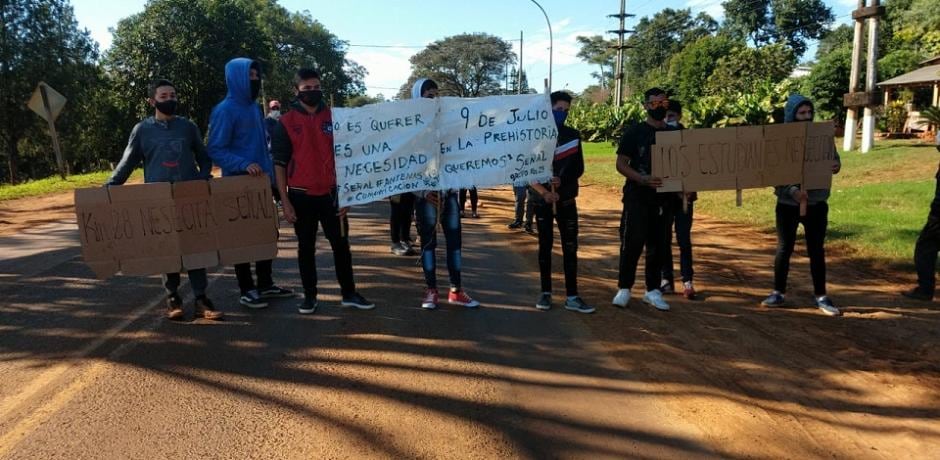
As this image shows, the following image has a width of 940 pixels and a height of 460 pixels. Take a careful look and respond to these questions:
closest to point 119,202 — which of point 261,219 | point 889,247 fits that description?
point 261,219

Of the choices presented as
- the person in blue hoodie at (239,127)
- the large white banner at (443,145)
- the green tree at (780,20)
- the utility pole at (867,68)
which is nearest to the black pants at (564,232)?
the large white banner at (443,145)

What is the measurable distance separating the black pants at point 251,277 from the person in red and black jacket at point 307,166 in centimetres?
67

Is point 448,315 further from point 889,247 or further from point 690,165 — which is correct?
point 889,247

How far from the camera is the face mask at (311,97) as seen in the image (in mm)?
4891

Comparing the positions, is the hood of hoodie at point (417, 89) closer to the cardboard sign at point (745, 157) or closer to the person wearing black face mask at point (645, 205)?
the person wearing black face mask at point (645, 205)

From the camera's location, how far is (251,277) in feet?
18.8

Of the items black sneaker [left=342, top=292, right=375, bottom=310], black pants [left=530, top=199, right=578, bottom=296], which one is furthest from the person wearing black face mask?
black sneaker [left=342, top=292, right=375, bottom=310]

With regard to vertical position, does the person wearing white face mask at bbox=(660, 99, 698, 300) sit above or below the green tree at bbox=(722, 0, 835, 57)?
below

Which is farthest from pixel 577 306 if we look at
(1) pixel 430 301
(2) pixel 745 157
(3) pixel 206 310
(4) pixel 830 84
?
(4) pixel 830 84

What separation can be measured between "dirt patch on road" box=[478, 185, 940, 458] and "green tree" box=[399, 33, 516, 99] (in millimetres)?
77229

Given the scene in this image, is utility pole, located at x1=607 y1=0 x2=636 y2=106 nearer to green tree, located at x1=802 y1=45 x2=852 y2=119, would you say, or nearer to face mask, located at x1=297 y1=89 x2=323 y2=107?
green tree, located at x1=802 y1=45 x2=852 y2=119

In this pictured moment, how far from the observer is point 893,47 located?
41594 mm

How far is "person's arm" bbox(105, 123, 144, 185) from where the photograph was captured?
4.77 meters

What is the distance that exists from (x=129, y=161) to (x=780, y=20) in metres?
82.0
